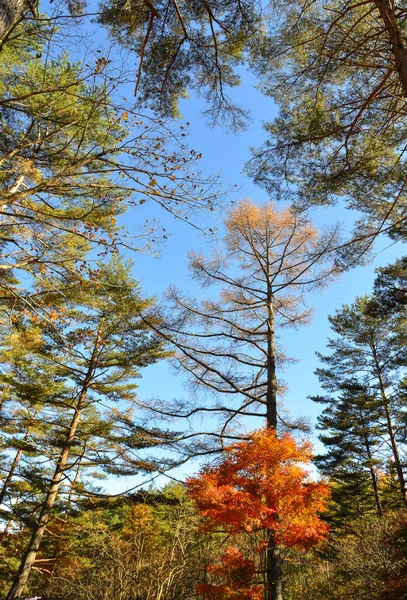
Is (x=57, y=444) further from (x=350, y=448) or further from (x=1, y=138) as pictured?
(x=350, y=448)

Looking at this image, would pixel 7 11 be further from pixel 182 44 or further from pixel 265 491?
pixel 265 491

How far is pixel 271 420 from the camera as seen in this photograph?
307 inches

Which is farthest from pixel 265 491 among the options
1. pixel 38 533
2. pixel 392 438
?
pixel 392 438

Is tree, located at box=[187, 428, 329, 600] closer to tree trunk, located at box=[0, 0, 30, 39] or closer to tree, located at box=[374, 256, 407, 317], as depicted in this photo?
tree, located at box=[374, 256, 407, 317]

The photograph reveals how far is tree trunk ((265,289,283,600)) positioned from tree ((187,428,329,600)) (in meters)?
0.20

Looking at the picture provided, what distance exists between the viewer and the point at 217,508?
23.5ft

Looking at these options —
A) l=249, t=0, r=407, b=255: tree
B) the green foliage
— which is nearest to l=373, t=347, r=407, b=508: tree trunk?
l=249, t=0, r=407, b=255: tree

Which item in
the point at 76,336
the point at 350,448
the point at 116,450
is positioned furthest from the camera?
the point at 350,448

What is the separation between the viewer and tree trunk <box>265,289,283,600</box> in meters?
6.16

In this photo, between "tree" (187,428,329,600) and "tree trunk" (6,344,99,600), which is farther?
"tree trunk" (6,344,99,600)

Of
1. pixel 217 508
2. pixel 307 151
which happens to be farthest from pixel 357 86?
pixel 217 508

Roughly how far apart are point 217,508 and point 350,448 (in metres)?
12.6

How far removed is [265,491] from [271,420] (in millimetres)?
1380

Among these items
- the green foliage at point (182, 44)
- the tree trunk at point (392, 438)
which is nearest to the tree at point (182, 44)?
the green foliage at point (182, 44)
